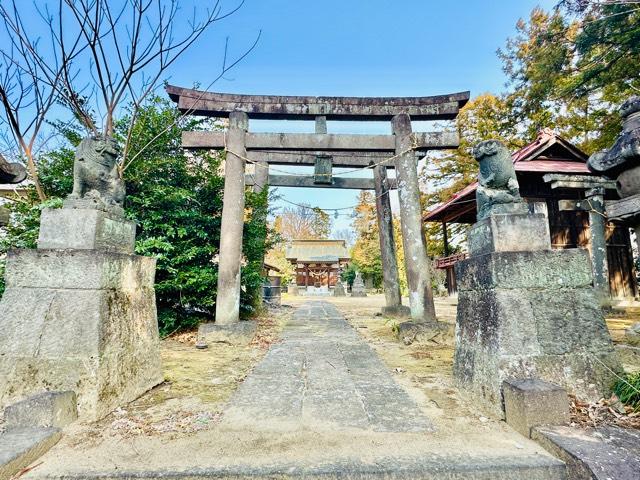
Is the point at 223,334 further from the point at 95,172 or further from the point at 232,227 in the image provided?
the point at 95,172

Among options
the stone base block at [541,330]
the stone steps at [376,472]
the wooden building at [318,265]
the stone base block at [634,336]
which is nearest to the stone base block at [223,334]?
the stone steps at [376,472]

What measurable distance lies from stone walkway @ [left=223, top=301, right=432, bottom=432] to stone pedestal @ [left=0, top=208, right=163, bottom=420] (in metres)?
0.98

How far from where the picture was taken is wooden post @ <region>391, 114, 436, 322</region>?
532 centimetres

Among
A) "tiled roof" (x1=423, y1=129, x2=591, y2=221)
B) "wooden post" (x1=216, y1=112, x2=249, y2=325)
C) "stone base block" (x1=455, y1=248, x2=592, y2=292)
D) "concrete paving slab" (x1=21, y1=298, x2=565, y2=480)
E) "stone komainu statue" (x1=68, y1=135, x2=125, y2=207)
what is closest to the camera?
"concrete paving slab" (x1=21, y1=298, x2=565, y2=480)

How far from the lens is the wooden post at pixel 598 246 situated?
24.4 ft

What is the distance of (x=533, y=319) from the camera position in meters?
2.32

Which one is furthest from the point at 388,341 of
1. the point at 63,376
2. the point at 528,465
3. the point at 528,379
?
the point at 63,376

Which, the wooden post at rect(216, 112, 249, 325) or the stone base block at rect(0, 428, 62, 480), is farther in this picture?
the wooden post at rect(216, 112, 249, 325)

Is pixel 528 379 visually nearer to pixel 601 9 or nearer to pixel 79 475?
pixel 79 475

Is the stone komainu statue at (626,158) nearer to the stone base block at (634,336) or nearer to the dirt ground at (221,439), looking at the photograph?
the stone base block at (634,336)

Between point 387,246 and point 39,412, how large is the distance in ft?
23.5

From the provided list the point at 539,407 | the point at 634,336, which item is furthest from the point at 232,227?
the point at 634,336

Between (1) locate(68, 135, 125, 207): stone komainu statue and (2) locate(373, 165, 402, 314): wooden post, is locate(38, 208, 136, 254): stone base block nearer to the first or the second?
(1) locate(68, 135, 125, 207): stone komainu statue

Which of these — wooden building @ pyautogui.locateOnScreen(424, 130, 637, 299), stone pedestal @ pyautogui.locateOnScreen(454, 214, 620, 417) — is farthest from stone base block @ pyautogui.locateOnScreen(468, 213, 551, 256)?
wooden building @ pyautogui.locateOnScreen(424, 130, 637, 299)
